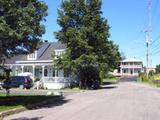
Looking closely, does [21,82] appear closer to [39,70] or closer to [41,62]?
[41,62]

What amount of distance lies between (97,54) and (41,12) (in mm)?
30770

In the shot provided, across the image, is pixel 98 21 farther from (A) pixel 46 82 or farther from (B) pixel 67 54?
(A) pixel 46 82

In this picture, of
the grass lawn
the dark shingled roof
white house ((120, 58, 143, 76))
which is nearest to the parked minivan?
the dark shingled roof

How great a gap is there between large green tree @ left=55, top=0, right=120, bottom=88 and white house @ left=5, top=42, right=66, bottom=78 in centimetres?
1028

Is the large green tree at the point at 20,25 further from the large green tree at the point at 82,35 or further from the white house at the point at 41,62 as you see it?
the white house at the point at 41,62

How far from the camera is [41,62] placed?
217 feet

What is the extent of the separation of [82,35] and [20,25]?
29.3 meters

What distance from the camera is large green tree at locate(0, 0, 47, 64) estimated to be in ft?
72.5

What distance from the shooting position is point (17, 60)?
235 feet

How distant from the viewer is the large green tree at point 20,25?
22.1 metres

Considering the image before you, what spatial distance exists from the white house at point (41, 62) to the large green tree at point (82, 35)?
33.7 ft

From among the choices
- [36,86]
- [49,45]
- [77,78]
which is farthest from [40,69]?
[36,86]

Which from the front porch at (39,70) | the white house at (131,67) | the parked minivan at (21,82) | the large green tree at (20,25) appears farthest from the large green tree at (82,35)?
the white house at (131,67)

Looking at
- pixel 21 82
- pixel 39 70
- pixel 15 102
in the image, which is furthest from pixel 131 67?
pixel 15 102
